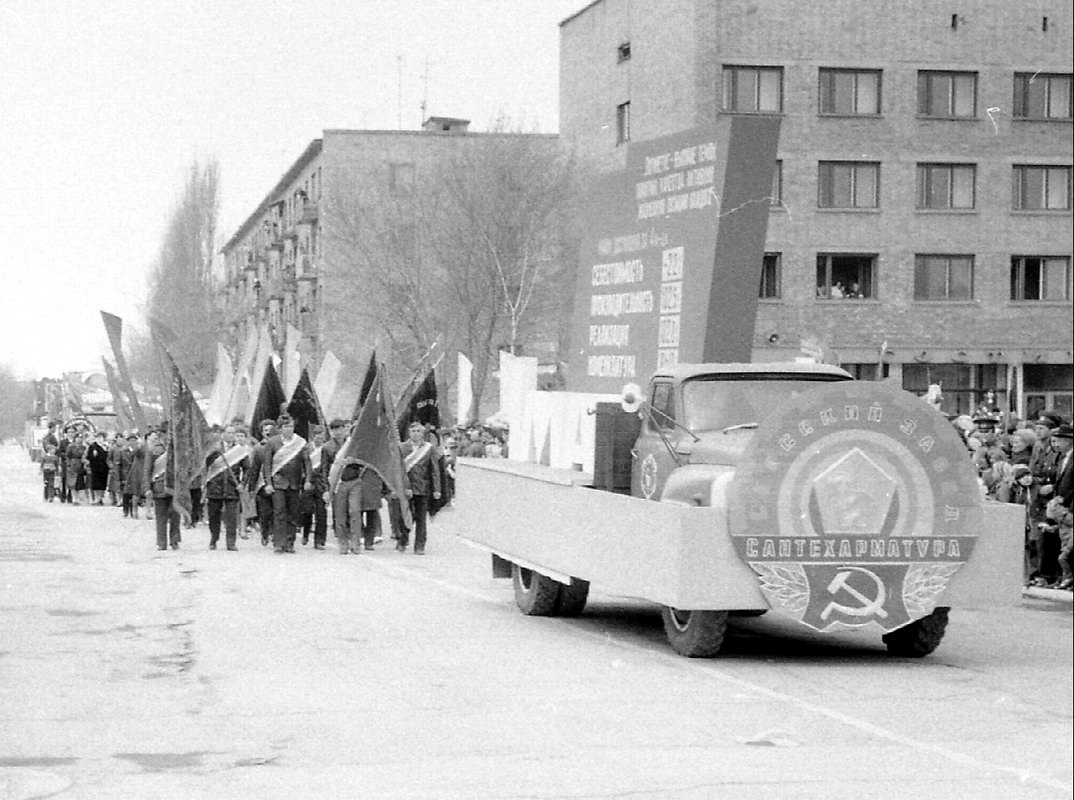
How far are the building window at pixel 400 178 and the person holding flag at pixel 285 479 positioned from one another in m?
29.5

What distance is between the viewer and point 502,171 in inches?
2053

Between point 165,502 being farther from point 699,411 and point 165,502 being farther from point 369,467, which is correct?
point 699,411

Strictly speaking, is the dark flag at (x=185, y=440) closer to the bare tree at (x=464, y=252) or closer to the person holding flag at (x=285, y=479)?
the person holding flag at (x=285, y=479)

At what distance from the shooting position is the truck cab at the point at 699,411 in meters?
13.0

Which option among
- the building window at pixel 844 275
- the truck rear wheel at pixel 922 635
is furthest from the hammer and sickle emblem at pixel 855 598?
the building window at pixel 844 275

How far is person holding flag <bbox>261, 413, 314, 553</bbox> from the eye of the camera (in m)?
25.7

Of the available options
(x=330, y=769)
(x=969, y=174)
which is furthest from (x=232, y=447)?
(x=969, y=174)

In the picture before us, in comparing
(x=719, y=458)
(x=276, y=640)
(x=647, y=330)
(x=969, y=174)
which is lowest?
(x=276, y=640)

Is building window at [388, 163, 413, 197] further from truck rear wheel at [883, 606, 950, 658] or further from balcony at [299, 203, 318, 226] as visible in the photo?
truck rear wheel at [883, 606, 950, 658]

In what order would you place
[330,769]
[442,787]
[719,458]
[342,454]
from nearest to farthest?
1. [442,787]
2. [330,769]
3. [719,458]
4. [342,454]

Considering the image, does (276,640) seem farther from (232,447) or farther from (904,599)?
(232,447)

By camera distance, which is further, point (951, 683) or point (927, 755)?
point (951, 683)

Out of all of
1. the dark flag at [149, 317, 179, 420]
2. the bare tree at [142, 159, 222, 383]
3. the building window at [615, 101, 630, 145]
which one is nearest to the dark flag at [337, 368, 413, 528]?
the dark flag at [149, 317, 179, 420]

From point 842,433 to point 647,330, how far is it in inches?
162
